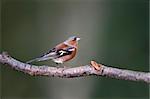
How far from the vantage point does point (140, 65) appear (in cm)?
387

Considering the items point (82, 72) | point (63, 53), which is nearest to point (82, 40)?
point (63, 53)

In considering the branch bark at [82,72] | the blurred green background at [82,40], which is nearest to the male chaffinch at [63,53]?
the branch bark at [82,72]

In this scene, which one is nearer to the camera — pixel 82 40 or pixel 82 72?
pixel 82 72

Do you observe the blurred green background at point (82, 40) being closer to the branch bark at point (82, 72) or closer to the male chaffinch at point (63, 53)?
the male chaffinch at point (63, 53)

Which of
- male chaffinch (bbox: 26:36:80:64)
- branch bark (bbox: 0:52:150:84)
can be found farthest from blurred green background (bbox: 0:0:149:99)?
branch bark (bbox: 0:52:150:84)

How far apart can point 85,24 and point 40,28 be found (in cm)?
37

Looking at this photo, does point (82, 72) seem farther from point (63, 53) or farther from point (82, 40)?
point (82, 40)

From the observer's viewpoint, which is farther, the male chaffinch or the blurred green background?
the blurred green background

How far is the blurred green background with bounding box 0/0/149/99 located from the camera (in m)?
3.69

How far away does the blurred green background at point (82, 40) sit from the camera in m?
3.69

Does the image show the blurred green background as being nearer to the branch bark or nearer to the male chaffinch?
the male chaffinch

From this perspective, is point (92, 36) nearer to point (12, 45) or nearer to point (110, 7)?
point (110, 7)

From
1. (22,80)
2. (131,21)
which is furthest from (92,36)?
(22,80)

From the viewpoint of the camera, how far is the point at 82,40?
3641mm
